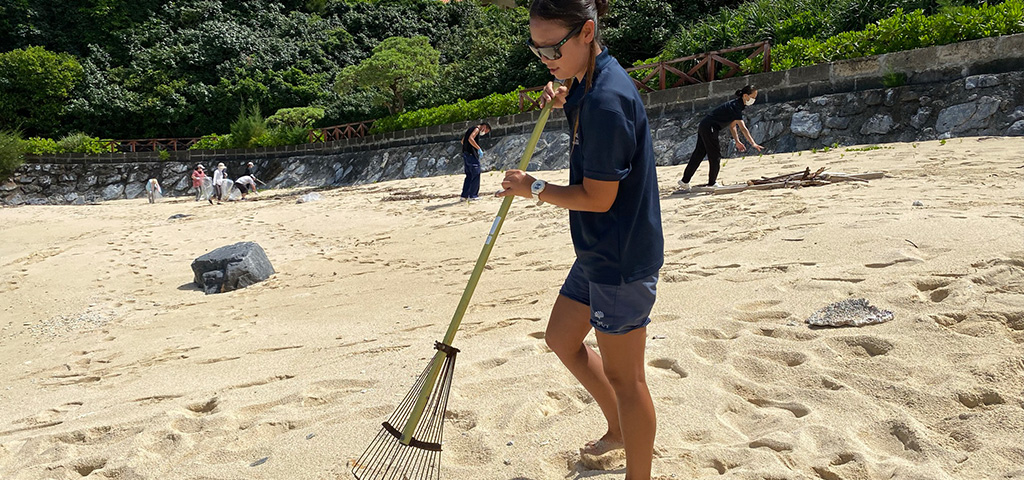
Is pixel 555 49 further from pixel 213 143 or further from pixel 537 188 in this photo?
pixel 213 143

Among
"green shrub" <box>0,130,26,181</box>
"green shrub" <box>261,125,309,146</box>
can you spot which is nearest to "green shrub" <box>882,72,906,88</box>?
"green shrub" <box>261,125,309,146</box>

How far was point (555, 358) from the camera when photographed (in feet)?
10.8

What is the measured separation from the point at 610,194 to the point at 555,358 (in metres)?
1.67

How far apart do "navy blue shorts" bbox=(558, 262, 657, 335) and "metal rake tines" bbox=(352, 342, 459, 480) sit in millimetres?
590

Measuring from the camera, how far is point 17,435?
3.30 m

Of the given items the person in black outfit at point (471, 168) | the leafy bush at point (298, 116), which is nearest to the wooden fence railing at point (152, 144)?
the leafy bush at point (298, 116)

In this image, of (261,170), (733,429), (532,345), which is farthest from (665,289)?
(261,170)

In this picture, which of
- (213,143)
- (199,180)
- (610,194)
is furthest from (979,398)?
(213,143)

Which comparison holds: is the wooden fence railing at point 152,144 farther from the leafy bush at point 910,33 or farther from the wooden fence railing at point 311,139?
the leafy bush at point 910,33

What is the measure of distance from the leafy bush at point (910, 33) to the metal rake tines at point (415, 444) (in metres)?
10.4

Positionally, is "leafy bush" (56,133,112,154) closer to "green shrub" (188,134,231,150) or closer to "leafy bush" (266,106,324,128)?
"green shrub" (188,134,231,150)

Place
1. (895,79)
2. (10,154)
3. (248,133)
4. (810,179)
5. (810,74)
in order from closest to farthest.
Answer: (810,179), (895,79), (810,74), (10,154), (248,133)

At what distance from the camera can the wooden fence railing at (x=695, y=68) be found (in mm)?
12195

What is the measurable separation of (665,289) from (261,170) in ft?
75.1
